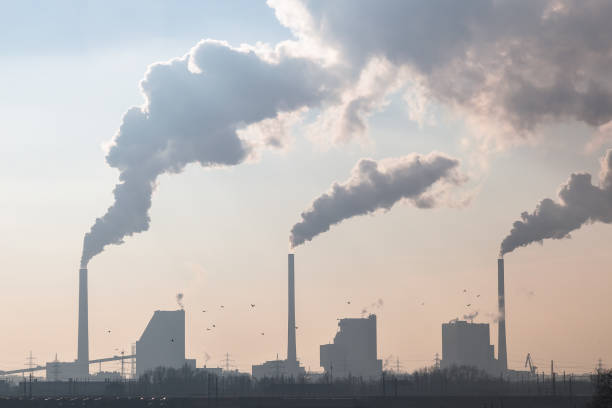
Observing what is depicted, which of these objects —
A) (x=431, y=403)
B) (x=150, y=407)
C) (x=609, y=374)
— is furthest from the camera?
(x=431, y=403)

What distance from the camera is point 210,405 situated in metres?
159

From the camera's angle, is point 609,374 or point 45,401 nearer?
point 609,374

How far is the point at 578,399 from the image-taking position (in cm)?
17100

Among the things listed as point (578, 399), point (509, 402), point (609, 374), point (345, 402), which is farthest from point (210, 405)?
point (609, 374)

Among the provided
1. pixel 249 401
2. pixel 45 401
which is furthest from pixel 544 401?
pixel 45 401

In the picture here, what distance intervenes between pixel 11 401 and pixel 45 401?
484 centimetres

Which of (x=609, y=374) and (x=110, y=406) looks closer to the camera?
(x=609, y=374)

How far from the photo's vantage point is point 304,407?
6053 inches

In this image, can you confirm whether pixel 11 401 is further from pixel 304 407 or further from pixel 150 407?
pixel 304 407

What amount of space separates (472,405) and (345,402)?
18562 mm

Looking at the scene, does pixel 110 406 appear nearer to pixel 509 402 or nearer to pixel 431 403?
pixel 431 403

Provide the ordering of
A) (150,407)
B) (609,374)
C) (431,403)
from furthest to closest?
(431,403), (150,407), (609,374)

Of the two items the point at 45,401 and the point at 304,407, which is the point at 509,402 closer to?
the point at 304,407

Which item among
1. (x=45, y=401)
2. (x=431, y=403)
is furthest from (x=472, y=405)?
(x=45, y=401)
